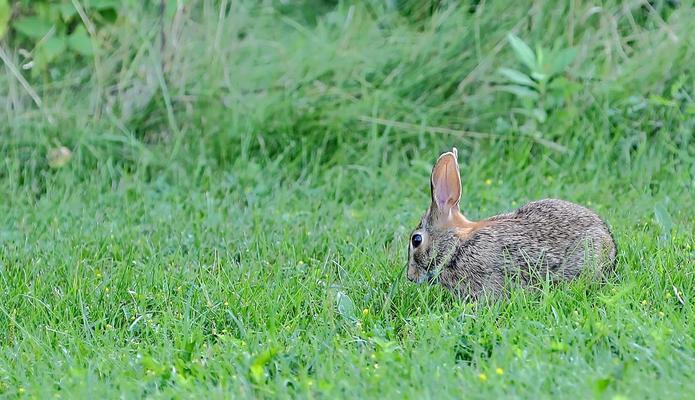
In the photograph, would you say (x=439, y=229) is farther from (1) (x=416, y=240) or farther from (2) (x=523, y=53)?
(2) (x=523, y=53)

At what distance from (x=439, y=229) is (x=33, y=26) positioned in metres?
3.42

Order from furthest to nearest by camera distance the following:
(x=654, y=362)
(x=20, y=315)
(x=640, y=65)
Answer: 1. (x=640, y=65)
2. (x=20, y=315)
3. (x=654, y=362)

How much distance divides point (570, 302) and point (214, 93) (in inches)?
135

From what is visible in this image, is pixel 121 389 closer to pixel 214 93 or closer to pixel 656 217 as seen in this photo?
pixel 656 217

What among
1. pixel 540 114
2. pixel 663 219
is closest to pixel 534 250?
pixel 663 219

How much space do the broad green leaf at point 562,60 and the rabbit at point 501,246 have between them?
6.91ft

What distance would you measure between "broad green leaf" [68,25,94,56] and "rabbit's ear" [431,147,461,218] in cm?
304

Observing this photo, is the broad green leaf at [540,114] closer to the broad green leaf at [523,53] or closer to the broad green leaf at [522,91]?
the broad green leaf at [522,91]

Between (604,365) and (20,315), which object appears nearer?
(604,365)

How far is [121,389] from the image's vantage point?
3777 millimetres

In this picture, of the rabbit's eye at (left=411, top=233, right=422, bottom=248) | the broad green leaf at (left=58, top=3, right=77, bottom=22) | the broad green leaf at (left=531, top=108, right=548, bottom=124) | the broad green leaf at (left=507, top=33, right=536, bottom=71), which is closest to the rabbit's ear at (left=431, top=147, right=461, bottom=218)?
the rabbit's eye at (left=411, top=233, right=422, bottom=248)

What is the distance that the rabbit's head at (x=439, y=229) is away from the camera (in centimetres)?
482

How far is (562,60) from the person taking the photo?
6891 mm

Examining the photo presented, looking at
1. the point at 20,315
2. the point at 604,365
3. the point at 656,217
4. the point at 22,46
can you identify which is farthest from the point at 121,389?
the point at 22,46
